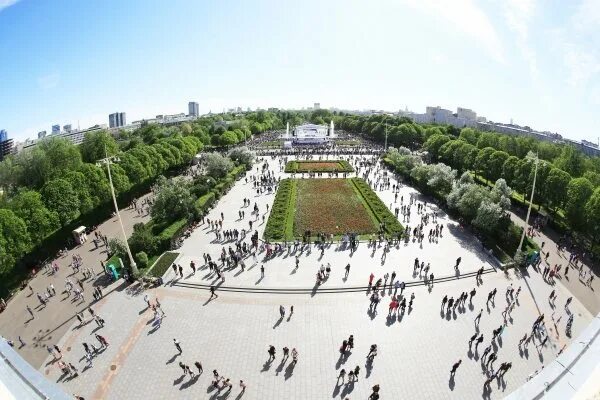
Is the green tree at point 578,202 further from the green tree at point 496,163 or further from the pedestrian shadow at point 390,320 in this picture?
the pedestrian shadow at point 390,320

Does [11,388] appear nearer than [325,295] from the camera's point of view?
Yes

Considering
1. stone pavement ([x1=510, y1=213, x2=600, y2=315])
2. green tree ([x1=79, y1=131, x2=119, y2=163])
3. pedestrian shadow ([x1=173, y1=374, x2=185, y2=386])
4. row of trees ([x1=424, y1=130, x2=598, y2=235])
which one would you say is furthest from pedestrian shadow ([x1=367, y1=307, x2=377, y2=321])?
green tree ([x1=79, y1=131, x2=119, y2=163])

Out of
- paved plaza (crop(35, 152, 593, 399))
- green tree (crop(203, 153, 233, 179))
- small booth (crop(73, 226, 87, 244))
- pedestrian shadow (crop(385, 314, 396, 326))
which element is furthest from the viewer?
green tree (crop(203, 153, 233, 179))

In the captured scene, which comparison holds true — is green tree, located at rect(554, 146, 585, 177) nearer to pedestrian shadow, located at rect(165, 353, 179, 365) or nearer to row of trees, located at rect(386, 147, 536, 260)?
row of trees, located at rect(386, 147, 536, 260)

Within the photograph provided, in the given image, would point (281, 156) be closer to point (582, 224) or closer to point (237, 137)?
point (237, 137)

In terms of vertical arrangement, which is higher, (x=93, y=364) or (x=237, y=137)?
(x=237, y=137)

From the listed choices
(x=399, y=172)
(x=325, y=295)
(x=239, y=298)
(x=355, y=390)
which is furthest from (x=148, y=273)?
Result: (x=399, y=172)

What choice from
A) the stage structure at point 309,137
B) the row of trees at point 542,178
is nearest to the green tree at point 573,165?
the row of trees at point 542,178

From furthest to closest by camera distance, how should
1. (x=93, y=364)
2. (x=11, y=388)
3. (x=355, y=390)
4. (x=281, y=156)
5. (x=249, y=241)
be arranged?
(x=281, y=156), (x=249, y=241), (x=93, y=364), (x=355, y=390), (x=11, y=388)
